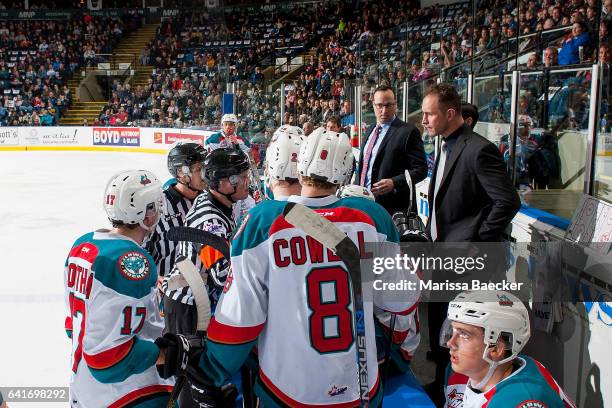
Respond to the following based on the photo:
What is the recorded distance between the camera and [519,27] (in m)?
4.29

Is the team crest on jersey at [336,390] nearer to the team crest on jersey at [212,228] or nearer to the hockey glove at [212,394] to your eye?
the hockey glove at [212,394]

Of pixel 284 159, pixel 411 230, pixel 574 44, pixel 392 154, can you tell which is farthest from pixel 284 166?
pixel 574 44

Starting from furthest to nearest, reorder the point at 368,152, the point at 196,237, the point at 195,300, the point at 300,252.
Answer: the point at 368,152 → the point at 196,237 → the point at 195,300 → the point at 300,252

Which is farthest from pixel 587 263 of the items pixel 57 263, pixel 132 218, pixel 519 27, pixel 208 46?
pixel 208 46

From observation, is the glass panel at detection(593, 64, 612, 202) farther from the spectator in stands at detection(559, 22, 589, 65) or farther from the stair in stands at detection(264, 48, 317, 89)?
the stair in stands at detection(264, 48, 317, 89)

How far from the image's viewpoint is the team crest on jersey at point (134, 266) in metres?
1.63

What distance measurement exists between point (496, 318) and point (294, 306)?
1.87ft

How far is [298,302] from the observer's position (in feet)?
5.26

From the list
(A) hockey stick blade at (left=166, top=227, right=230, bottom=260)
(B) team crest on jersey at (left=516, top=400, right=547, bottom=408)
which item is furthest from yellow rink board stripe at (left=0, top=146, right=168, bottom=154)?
(B) team crest on jersey at (left=516, top=400, right=547, bottom=408)

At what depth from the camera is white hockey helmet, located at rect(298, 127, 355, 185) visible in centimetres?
164

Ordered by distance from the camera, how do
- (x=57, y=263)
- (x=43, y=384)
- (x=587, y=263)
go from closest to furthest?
1. (x=587, y=263)
2. (x=43, y=384)
3. (x=57, y=263)

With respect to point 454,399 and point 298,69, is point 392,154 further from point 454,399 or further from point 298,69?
point 298,69

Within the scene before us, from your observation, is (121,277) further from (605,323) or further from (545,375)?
(605,323)

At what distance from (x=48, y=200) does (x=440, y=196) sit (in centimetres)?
756
